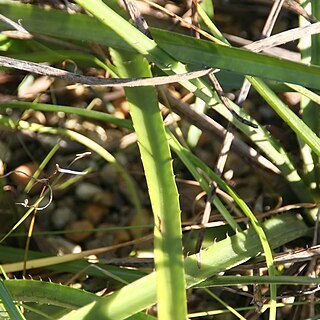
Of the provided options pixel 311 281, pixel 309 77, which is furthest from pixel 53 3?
pixel 311 281

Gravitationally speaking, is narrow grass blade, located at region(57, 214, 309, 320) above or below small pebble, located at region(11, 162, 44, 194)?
below

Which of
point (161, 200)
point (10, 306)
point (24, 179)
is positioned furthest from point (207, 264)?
point (24, 179)

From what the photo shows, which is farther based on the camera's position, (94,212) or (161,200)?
(94,212)

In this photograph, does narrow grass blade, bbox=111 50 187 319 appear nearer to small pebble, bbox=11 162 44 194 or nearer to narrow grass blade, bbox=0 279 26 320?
narrow grass blade, bbox=0 279 26 320

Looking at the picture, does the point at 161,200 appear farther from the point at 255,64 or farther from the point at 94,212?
the point at 94,212

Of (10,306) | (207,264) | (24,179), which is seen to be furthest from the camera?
(24,179)

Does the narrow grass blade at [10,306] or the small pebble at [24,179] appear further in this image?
the small pebble at [24,179]

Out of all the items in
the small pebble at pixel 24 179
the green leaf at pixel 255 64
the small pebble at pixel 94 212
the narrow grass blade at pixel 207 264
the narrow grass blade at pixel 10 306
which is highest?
the small pebble at pixel 24 179

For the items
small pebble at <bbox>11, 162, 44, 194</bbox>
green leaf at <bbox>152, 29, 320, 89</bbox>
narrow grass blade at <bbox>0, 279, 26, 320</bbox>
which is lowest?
narrow grass blade at <bbox>0, 279, 26, 320</bbox>

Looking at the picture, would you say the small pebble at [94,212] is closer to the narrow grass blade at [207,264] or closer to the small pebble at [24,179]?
the small pebble at [24,179]

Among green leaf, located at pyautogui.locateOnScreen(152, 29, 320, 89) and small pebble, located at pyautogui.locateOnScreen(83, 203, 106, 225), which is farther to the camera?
small pebble, located at pyautogui.locateOnScreen(83, 203, 106, 225)

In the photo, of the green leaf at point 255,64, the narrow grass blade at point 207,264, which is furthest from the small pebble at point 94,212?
the green leaf at point 255,64

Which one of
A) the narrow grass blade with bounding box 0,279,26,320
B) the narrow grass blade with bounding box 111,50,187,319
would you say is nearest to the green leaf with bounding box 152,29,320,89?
the narrow grass blade with bounding box 111,50,187,319
